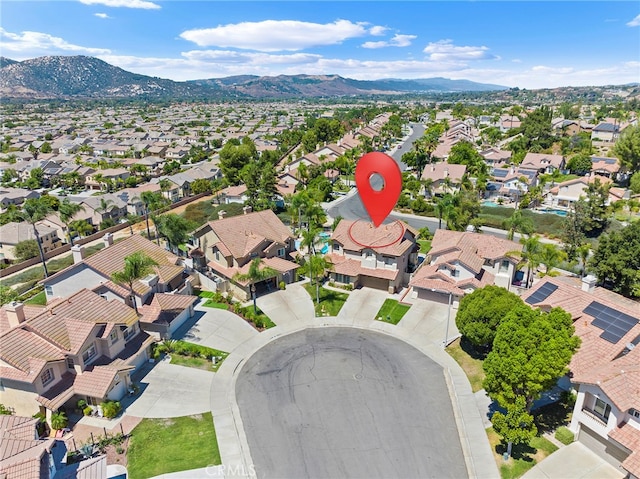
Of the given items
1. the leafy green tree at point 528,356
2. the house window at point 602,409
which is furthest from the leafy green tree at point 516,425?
the house window at point 602,409

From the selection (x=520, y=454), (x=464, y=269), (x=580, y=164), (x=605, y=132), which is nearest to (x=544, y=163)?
(x=580, y=164)

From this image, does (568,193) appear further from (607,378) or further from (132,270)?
(132,270)

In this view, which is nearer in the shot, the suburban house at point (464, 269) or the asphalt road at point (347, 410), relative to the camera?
the asphalt road at point (347, 410)

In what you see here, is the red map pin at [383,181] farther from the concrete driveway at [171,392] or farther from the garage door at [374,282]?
the concrete driveway at [171,392]

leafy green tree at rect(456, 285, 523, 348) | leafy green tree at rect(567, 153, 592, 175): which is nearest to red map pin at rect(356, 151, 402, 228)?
leafy green tree at rect(456, 285, 523, 348)

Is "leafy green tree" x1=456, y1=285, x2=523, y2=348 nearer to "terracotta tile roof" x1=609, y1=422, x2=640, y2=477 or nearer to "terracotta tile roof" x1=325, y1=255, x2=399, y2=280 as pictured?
"terracotta tile roof" x1=609, y1=422, x2=640, y2=477

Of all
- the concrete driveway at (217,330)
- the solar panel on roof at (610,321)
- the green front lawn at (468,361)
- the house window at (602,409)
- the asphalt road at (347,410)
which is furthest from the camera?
the concrete driveway at (217,330)
